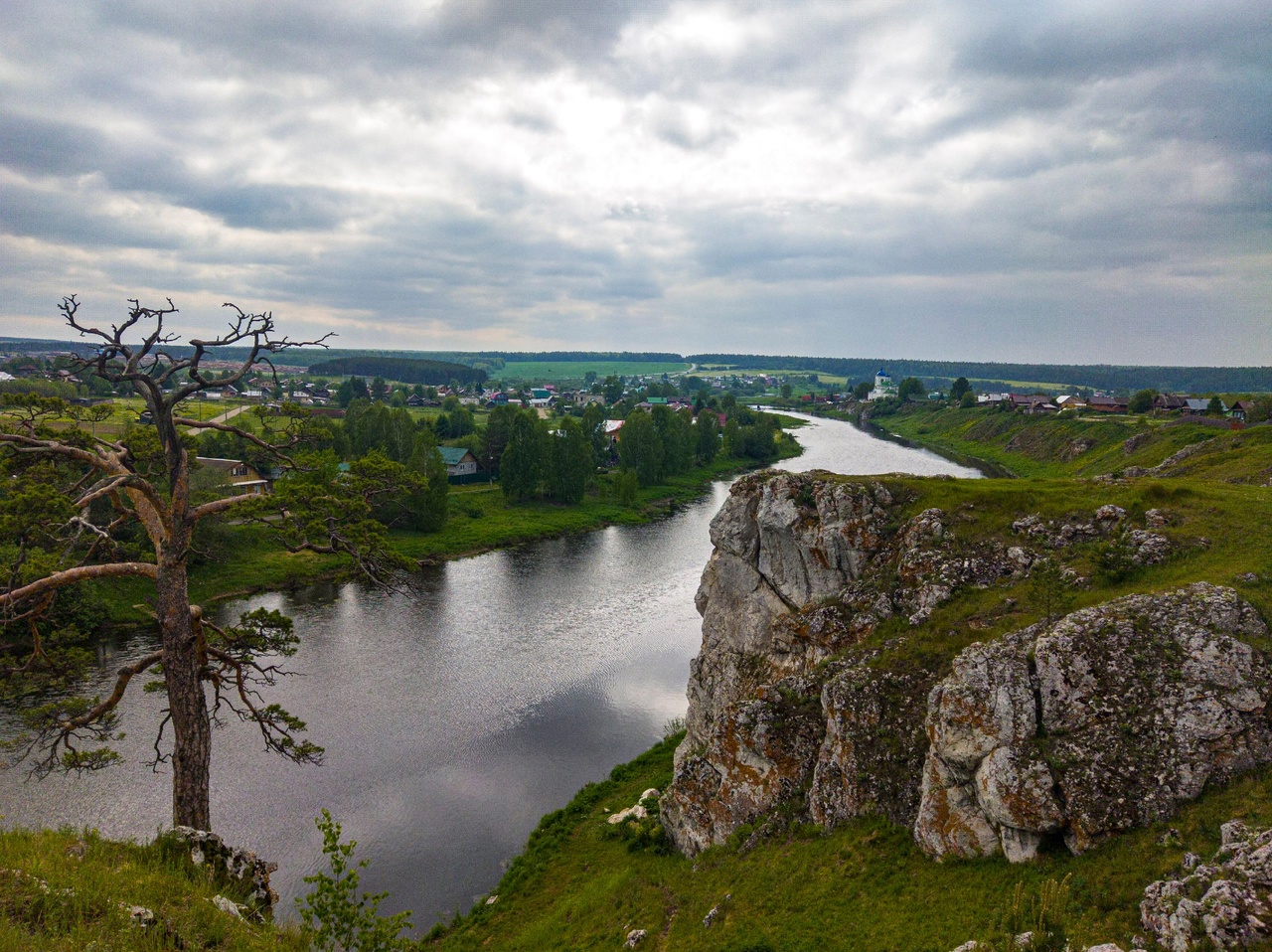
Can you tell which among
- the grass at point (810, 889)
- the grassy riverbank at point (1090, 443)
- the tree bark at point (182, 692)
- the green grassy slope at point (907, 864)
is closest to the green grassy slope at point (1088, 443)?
the grassy riverbank at point (1090, 443)

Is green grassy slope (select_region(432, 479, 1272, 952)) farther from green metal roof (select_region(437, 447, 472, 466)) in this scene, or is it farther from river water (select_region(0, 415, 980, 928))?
green metal roof (select_region(437, 447, 472, 466))

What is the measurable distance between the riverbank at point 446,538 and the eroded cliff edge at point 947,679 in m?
16.5

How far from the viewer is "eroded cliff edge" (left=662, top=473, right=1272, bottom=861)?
13.6 metres

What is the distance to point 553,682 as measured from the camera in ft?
119

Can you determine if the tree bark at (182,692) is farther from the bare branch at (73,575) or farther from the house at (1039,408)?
the house at (1039,408)

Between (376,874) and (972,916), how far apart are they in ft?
59.4

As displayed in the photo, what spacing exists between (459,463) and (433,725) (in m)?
58.6

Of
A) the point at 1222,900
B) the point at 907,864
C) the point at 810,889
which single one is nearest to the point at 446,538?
the point at 810,889

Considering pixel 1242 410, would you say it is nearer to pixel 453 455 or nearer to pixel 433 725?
pixel 453 455

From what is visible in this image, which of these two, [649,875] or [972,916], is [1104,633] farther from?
[649,875]

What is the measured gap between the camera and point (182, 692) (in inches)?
495

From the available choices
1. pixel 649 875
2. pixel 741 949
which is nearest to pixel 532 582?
pixel 649 875

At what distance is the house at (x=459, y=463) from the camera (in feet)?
284

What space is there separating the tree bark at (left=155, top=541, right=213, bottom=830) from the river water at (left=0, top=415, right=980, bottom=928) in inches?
364
